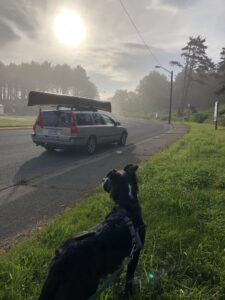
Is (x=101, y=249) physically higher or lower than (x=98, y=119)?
lower

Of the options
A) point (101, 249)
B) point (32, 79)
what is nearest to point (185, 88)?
point (32, 79)

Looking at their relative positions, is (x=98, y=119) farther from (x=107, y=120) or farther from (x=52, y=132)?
(x=52, y=132)

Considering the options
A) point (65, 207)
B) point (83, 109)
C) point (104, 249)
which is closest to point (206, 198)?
point (65, 207)

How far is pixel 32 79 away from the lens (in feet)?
355

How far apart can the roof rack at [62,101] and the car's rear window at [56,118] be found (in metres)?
0.43

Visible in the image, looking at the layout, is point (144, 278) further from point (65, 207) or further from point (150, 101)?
point (150, 101)

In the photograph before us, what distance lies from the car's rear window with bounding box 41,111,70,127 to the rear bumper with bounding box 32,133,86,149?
0.50 m

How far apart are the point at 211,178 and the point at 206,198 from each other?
5.81 ft

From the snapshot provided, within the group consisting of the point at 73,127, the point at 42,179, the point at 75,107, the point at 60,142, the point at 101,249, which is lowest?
the point at 42,179

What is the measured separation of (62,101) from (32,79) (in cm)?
9876

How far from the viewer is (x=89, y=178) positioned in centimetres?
912

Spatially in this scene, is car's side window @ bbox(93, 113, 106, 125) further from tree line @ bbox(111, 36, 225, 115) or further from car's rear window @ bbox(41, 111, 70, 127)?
tree line @ bbox(111, 36, 225, 115)

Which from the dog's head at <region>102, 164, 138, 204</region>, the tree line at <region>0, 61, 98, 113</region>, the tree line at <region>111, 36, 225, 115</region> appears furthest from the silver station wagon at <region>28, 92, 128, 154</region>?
the tree line at <region>0, 61, 98, 113</region>

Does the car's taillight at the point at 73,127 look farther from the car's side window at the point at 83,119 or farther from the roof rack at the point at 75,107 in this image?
the roof rack at the point at 75,107
